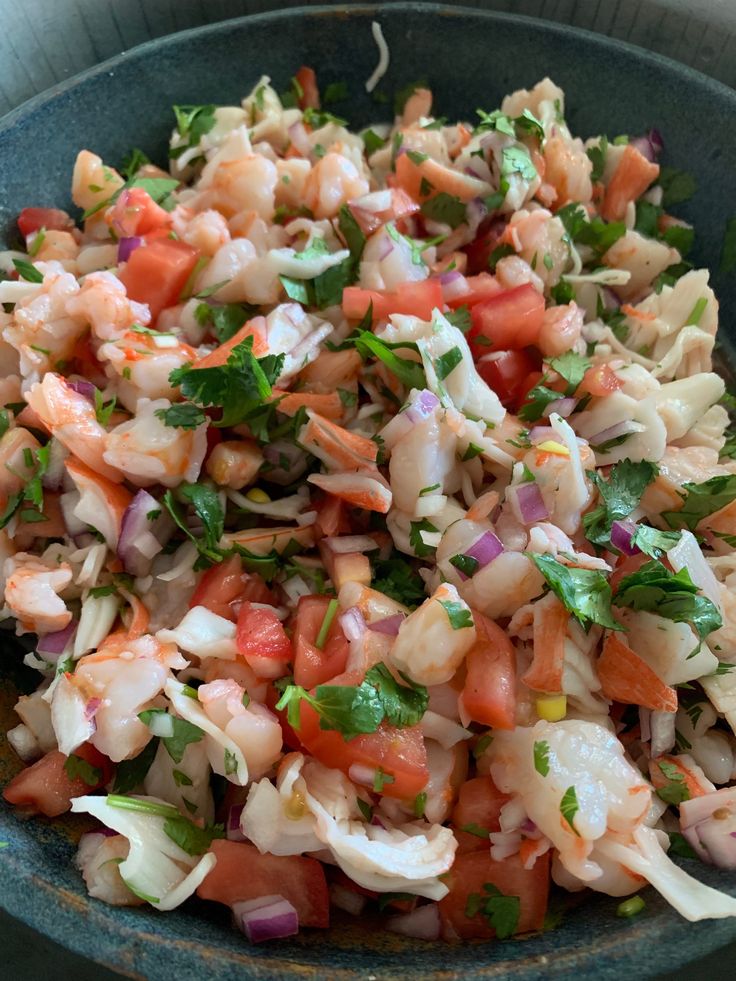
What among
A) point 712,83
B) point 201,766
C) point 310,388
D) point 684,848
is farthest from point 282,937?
point 712,83

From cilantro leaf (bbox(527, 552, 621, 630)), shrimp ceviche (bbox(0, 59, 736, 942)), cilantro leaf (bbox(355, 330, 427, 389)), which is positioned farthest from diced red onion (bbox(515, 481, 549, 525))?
cilantro leaf (bbox(355, 330, 427, 389))

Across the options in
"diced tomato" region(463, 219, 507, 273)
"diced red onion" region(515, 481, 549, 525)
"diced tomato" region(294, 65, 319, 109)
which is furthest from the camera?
"diced tomato" region(294, 65, 319, 109)

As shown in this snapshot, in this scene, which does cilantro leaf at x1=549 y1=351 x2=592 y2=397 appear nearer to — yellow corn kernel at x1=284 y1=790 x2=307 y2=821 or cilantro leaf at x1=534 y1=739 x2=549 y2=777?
cilantro leaf at x1=534 y1=739 x2=549 y2=777

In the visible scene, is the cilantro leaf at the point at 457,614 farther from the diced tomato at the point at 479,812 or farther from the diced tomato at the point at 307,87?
the diced tomato at the point at 307,87

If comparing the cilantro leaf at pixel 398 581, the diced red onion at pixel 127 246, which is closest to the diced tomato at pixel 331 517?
the cilantro leaf at pixel 398 581

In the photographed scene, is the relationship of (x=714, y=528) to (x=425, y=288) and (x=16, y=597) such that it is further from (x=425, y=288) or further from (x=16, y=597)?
(x=16, y=597)
